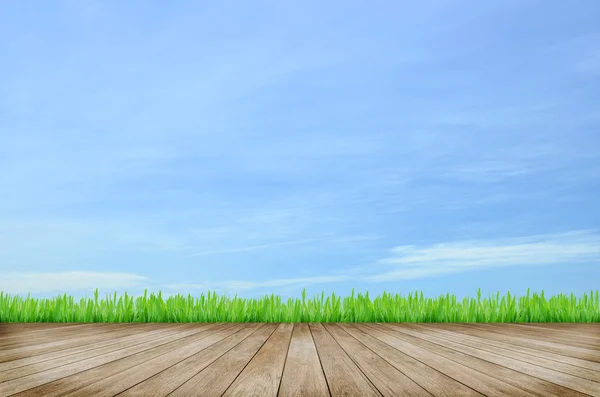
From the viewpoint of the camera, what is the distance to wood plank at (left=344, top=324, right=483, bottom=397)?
86.0 inches

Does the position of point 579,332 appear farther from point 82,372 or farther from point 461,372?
point 82,372

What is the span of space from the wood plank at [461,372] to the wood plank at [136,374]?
1.38 m

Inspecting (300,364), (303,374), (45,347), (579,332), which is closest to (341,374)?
(303,374)

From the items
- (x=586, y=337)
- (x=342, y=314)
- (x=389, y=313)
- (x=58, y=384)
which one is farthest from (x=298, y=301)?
(x=58, y=384)

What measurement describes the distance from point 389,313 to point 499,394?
4.18 metres

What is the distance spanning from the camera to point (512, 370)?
2703 millimetres

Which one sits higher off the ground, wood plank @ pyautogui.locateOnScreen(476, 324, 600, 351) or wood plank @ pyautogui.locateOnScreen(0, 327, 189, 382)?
wood plank @ pyautogui.locateOnScreen(476, 324, 600, 351)

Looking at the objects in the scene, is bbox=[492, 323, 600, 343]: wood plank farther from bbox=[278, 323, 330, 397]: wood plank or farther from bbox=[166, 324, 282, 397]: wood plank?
bbox=[166, 324, 282, 397]: wood plank

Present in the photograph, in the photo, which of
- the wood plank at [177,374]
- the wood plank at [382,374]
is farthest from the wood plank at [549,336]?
the wood plank at [177,374]

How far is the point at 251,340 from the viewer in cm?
398

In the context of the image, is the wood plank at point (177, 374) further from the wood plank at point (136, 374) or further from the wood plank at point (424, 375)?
the wood plank at point (424, 375)

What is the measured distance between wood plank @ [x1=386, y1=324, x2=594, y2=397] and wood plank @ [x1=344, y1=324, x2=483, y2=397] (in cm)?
26

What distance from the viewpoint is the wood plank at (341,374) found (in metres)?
2.18

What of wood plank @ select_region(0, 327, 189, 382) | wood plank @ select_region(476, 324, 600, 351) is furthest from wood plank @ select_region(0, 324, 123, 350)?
wood plank @ select_region(476, 324, 600, 351)
